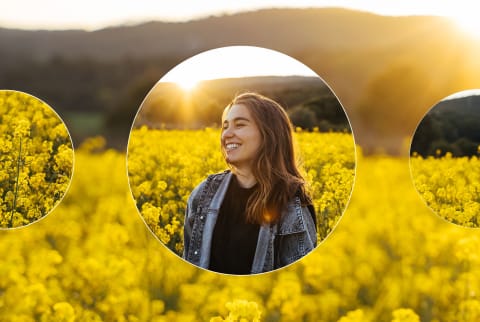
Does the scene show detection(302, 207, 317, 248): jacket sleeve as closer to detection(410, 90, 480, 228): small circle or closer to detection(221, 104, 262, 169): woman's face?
detection(221, 104, 262, 169): woman's face

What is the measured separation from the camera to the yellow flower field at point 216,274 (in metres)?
4.11

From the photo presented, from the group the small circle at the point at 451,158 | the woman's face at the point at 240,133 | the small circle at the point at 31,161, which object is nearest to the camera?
the woman's face at the point at 240,133

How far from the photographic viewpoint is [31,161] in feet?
13.3

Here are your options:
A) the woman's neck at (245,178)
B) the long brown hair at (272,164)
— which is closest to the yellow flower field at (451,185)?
the long brown hair at (272,164)

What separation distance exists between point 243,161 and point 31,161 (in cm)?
112

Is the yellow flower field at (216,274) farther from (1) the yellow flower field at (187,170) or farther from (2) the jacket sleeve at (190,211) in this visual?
(2) the jacket sleeve at (190,211)

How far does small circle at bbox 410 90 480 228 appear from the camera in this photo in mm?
4141

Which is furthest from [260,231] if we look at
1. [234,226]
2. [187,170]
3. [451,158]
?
[451,158]

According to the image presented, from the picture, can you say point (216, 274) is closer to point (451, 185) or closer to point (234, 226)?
point (234, 226)

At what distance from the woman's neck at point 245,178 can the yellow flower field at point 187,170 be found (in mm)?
84

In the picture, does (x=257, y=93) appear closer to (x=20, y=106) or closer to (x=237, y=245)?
(x=237, y=245)

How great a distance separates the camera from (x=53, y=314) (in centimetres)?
407

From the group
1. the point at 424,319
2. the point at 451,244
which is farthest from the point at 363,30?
the point at 424,319

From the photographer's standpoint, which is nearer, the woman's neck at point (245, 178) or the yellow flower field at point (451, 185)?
the woman's neck at point (245, 178)
